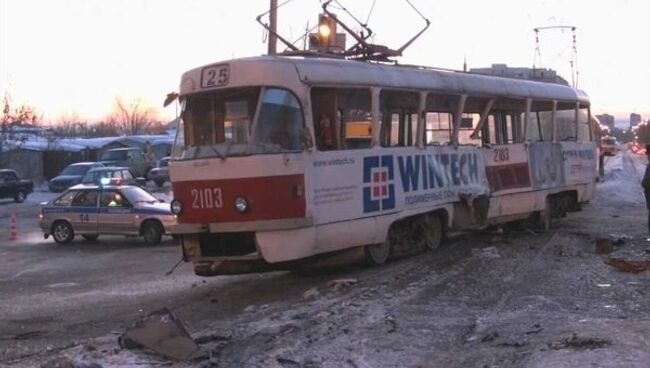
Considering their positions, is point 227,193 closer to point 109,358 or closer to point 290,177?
point 290,177

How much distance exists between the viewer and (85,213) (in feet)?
67.9

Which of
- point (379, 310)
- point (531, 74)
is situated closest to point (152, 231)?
point (531, 74)

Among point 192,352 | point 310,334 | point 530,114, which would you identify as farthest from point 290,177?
point 530,114

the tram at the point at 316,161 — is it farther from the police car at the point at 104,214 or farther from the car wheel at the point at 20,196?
the car wheel at the point at 20,196

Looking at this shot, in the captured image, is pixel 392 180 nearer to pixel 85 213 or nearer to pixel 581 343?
pixel 581 343

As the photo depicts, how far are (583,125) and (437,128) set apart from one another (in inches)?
296

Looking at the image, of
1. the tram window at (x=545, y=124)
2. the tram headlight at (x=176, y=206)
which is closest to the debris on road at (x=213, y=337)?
the tram headlight at (x=176, y=206)

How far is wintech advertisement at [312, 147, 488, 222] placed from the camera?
440 inches

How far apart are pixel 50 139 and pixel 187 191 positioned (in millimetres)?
60574

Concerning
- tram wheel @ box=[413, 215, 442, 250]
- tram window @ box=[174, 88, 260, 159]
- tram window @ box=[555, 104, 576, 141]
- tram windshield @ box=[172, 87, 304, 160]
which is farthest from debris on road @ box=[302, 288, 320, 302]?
tram window @ box=[555, 104, 576, 141]

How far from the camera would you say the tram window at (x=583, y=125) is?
64.5 feet

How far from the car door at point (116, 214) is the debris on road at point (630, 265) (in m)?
11.8

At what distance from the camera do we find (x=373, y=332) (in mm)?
7934

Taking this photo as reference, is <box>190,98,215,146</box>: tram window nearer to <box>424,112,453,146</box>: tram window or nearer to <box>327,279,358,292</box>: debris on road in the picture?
<box>327,279,358,292</box>: debris on road
